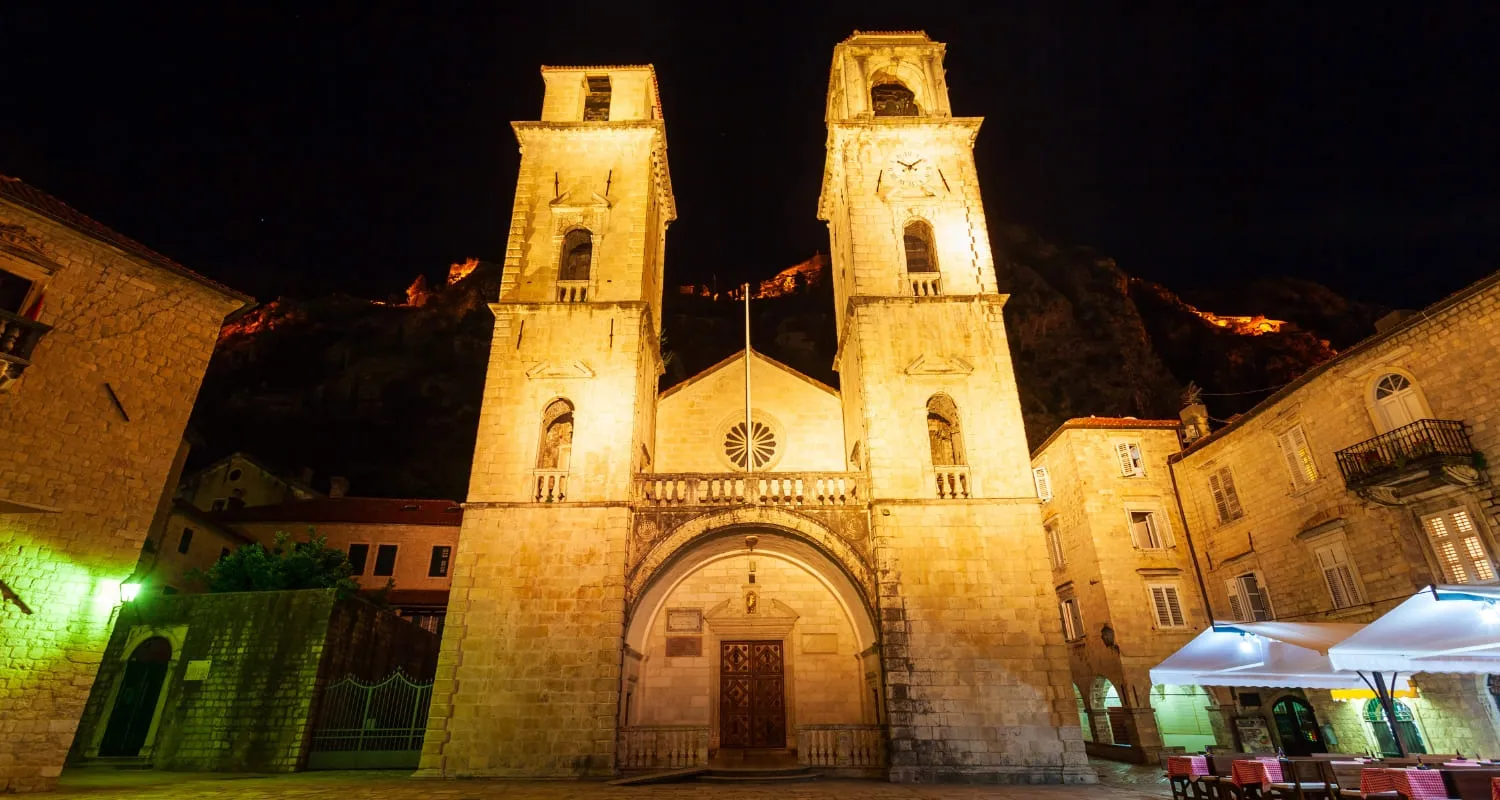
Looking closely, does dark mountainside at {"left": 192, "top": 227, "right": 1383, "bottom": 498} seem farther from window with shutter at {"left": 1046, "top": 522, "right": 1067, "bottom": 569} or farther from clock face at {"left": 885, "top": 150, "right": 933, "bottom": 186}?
clock face at {"left": 885, "top": 150, "right": 933, "bottom": 186}

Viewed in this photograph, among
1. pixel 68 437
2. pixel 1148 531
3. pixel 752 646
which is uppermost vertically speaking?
pixel 1148 531

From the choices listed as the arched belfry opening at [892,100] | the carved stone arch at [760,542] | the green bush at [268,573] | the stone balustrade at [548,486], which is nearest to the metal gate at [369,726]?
the green bush at [268,573]

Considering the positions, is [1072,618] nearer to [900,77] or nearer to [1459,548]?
[1459,548]

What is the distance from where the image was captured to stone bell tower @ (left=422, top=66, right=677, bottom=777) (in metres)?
12.8

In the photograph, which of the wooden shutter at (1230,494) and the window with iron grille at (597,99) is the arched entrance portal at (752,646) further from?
the window with iron grille at (597,99)

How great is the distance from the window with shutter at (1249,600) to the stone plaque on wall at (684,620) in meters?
15.4

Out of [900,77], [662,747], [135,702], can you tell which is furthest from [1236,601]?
[135,702]

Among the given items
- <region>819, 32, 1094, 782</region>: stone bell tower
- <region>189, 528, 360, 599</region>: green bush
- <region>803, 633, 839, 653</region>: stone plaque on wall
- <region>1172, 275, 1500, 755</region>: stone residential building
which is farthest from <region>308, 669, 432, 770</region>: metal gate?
<region>1172, 275, 1500, 755</region>: stone residential building

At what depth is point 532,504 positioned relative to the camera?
1438cm

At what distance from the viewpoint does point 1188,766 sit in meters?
9.07

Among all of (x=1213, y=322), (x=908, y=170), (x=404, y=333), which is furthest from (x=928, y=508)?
(x=404, y=333)

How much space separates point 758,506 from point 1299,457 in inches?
570

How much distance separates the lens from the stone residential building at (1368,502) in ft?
43.6

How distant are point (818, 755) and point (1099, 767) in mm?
9038
